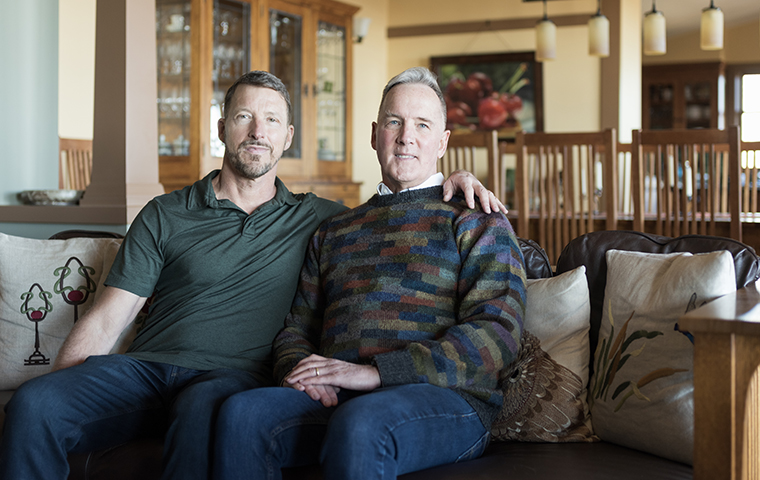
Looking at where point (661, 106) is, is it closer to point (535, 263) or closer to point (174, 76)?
point (174, 76)

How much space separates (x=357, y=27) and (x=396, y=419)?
4889 mm

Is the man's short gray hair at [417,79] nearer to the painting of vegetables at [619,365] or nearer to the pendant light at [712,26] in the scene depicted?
the painting of vegetables at [619,365]

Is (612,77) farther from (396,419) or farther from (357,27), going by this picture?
(396,419)

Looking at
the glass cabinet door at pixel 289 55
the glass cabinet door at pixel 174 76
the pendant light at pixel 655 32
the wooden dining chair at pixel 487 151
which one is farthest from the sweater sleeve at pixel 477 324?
the glass cabinet door at pixel 289 55

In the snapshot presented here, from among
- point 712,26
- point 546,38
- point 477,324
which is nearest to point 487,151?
point 546,38

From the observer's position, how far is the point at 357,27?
5.63 m

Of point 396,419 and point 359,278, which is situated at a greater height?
point 359,278

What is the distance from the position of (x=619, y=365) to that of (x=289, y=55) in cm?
419

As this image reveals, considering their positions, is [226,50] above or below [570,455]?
above

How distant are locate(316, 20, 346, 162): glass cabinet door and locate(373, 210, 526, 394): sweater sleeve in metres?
4.02

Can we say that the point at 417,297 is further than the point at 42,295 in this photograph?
No

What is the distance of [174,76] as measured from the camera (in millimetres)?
4434

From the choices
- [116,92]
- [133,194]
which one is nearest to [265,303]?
[133,194]

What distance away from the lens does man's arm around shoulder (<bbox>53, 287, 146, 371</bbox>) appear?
1.60 m
